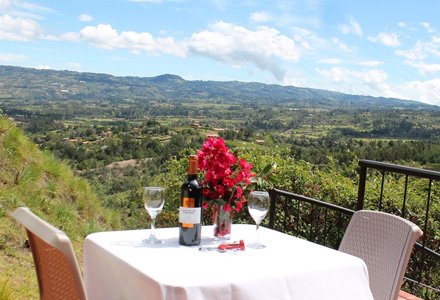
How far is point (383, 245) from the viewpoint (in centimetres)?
245

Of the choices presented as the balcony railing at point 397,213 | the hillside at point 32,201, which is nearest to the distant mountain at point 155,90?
the hillside at point 32,201

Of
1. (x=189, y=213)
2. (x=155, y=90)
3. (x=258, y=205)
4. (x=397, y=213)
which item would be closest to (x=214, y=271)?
(x=189, y=213)

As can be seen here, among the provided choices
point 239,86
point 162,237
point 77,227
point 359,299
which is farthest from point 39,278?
point 239,86

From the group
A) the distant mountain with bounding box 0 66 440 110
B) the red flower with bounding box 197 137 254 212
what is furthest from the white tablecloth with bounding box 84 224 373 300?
the distant mountain with bounding box 0 66 440 110

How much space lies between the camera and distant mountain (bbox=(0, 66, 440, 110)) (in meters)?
51.7

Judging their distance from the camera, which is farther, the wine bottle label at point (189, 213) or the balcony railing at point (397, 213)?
the balcony railing at point (397, 213)

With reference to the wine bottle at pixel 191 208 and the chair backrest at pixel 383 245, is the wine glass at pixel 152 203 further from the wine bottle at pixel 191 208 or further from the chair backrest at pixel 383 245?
the chair backrest at pixel 383 245

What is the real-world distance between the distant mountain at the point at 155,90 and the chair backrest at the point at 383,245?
48.7 m

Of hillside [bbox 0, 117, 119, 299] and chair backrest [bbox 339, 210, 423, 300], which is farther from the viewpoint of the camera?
hillside [bbox 0, 117, 119, 299]

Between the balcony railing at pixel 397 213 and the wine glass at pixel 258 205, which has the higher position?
the wine glass at pixel 258 205

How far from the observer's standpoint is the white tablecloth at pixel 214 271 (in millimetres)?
1756

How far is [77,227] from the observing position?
211 inches

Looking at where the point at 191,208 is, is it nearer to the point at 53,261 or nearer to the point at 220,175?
the point at 220,175

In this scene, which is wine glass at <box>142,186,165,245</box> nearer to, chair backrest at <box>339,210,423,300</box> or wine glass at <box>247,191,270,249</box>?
wine glass at <box>247,191,270,249</box>
